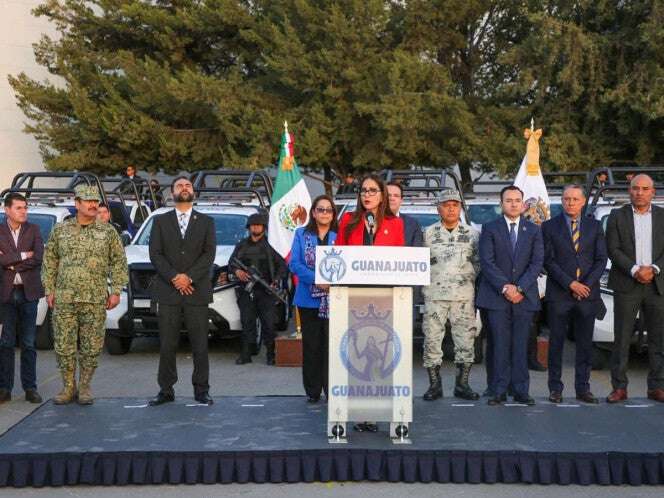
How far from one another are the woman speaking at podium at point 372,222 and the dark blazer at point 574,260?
1.65m

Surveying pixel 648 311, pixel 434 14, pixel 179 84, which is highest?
pixel 434 14

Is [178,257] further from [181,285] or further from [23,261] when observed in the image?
[23,261]

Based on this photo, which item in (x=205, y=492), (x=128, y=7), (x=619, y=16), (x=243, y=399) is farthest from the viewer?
(x=128, y=7)

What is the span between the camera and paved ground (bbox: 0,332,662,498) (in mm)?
6680

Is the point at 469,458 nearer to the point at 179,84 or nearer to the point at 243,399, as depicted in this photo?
the point at 243,399

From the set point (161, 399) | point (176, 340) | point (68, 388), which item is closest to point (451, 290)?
point (176, 340)

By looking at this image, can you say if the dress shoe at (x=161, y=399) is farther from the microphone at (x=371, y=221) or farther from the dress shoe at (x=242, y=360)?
the dress shoe at (x=242, y=360)

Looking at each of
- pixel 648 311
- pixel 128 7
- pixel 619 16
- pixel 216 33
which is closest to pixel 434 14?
pixel 619 16

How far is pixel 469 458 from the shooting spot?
22.4 feet

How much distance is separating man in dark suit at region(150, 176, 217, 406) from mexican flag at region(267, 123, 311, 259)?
321 centimetres

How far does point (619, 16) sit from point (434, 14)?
13.6 ft

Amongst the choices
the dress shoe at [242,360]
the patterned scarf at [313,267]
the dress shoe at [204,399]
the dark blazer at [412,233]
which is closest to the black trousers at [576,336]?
the dark blazer at [412,233]

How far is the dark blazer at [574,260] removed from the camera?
8.69 m

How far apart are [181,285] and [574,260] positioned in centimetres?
333
